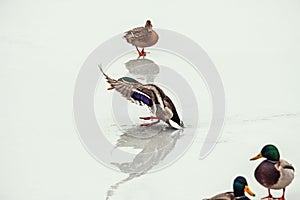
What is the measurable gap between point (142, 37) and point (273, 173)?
240 centimetres

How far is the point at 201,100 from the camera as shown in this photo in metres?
4.82

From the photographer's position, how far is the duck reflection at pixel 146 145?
392 centimetres

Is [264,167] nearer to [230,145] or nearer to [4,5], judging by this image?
[230,145]

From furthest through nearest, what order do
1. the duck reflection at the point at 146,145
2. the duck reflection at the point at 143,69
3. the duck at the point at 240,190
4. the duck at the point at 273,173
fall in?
the duck reflection at the point at 143,69, the duck reflection at the point at 146,145, the duck at the point at 273,173, the duck at the point at 240,190

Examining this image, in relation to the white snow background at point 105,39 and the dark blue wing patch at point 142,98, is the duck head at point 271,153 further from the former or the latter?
the dark blue wing patch at point 142,98

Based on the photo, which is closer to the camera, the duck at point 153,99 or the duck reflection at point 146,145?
the duck reflection at point 146,145

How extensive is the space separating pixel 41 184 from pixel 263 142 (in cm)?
153

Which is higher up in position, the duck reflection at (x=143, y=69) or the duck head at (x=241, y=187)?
the duck reflection at (x=143, y=69)

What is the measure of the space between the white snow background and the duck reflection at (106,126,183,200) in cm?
10

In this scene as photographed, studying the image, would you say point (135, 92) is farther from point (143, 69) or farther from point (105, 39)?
point (105, 39)

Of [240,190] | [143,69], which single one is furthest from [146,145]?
[143,69]

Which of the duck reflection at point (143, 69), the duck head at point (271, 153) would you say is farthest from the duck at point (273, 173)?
the duck reflection at point (143, 69)

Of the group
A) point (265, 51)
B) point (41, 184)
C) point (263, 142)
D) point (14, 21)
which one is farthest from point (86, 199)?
point (14, 21)

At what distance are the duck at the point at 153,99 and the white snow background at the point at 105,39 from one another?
24 cm
